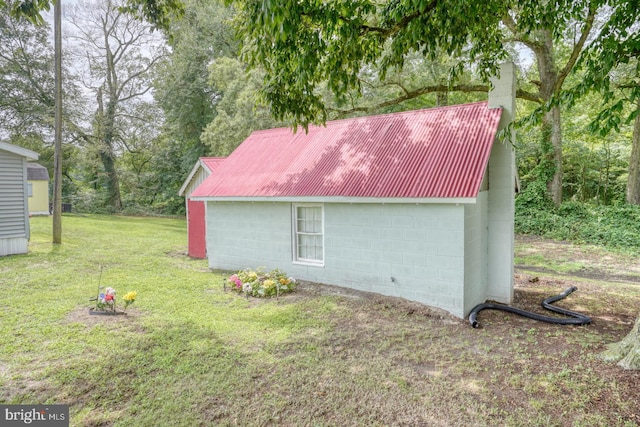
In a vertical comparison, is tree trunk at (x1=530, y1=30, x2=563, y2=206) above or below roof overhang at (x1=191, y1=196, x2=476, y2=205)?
above

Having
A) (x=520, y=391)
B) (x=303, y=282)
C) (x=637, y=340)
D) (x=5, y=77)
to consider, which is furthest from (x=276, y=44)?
(x=5, y=77)

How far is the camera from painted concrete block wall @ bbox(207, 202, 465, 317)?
6879mm

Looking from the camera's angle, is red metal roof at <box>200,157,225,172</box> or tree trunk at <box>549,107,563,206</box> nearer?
red metal roof at <box>200,157,225,172</box>

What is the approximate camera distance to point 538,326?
6.65 m

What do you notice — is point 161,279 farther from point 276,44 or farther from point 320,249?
point 276,44

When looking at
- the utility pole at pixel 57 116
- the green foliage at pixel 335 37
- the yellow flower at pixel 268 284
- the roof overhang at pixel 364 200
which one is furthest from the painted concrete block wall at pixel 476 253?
the utility pole at pixel 57 116

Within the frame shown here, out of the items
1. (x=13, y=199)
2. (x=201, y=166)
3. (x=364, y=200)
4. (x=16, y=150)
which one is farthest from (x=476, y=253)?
(x=13, y=199)

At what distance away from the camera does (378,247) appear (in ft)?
25.7

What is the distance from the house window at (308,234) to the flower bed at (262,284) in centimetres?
76

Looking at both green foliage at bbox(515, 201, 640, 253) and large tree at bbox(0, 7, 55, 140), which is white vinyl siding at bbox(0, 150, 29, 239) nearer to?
large tree at bbox(0, 7, 55, 140)

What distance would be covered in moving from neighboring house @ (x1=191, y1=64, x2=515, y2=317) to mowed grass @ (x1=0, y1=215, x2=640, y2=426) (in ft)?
2.05

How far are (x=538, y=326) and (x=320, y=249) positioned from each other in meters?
4.88

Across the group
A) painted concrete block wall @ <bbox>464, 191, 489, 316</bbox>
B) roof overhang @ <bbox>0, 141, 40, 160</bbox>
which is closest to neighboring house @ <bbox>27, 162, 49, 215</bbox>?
roof overhang @ <bbox>0, 141, 40, 160</bbox>

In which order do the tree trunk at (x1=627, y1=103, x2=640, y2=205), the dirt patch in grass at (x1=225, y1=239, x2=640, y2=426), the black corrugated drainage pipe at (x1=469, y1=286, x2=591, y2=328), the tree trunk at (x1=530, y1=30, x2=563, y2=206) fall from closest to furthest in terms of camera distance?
the dirt patch in grass at (x1=225, y1=239, x2=640, y2=426), the black corrugated drainage pipe at (x1=469, y1=286, x2=591, y2=328), the tree trunk at (x1=530, y1=30, x2=563, y2=206), the tree trunk at (x1=627, y1=103, x2=640, y2=205)
